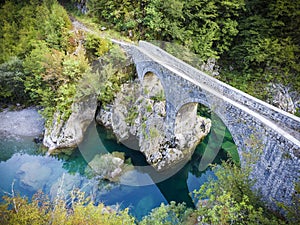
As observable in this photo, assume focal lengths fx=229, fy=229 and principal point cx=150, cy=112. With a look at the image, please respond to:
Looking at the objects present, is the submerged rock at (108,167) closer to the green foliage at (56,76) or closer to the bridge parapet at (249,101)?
the green foliage at (56,76)

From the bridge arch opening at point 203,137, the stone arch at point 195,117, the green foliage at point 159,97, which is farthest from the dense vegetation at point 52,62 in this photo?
the bridge arch opening at point 203,137

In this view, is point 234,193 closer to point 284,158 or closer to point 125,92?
point 284,158

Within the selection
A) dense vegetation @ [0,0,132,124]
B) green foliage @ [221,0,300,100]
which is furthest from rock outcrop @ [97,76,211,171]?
green foliage @ [221,0,300,100]

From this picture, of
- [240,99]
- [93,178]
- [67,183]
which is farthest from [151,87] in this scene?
[67,183]

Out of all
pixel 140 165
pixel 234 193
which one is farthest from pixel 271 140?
pixel 140 165

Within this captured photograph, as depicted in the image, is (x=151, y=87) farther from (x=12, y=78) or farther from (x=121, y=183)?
(x=12, y=78)
